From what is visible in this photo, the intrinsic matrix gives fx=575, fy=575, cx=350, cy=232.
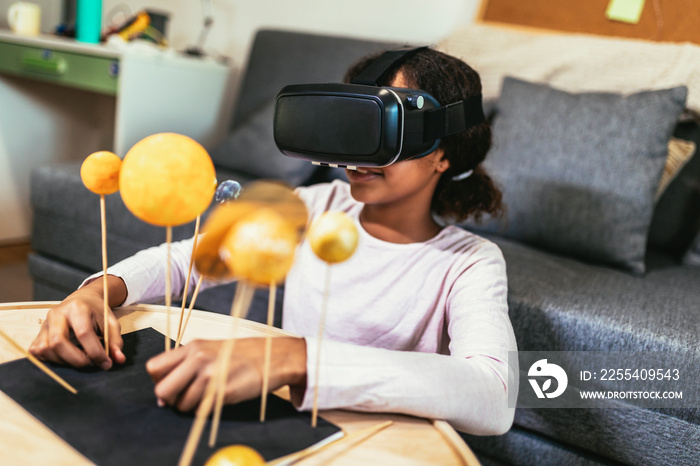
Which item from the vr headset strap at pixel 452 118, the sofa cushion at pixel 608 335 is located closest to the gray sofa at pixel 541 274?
the sofa cushion at pixel 608 335

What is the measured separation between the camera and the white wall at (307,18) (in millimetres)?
2115

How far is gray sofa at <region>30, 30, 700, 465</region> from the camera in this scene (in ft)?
3.48

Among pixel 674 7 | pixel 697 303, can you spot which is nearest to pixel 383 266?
pixel 697 303

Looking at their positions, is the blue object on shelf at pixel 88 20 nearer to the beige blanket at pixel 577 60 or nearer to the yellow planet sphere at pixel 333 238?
the beige blanket at pixel 577 60

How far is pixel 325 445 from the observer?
20.9 inches

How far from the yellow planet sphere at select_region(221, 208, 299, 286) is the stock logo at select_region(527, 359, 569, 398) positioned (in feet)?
2.86

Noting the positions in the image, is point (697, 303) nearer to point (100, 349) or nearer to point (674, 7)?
point (674, 7)

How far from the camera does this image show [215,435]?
50 cm

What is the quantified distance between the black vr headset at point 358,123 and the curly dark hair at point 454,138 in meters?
0.09

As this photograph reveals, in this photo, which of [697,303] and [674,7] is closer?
[697,303]

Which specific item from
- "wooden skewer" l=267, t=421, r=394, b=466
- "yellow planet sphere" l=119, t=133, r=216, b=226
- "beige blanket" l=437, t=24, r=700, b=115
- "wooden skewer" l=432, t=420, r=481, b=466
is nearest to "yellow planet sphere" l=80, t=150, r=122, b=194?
"yellow planet sphere" l=119, t=133, r=216, b=226

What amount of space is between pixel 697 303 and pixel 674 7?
0.99 metres

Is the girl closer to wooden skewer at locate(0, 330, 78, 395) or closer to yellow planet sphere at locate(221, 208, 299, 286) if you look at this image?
wooden skewer at locate(0, 330, 78, 395)

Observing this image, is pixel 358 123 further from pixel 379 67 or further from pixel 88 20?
pixel 88 20
